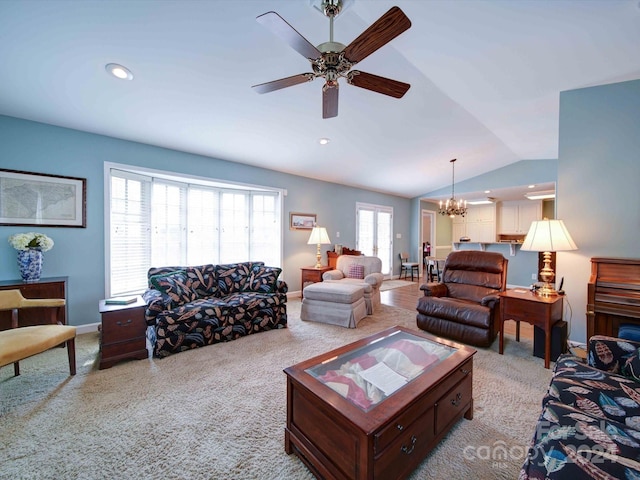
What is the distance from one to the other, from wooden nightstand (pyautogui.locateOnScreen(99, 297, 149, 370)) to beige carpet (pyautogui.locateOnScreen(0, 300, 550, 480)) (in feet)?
0.33

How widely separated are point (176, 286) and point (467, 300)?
3.57 meters

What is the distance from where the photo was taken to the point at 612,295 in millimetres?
2244

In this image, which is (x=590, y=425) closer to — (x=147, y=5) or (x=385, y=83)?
(x=385, y=83)

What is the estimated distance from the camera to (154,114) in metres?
2.92

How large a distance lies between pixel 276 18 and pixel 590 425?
2375 mm

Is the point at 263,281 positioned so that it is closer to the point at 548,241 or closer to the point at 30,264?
the point at 30,264

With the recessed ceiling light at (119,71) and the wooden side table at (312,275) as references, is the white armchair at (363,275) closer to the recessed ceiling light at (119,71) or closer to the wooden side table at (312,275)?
the wooden side table at (312,275)

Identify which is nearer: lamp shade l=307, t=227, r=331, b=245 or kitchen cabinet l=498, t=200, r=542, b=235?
lamp shade l=307, t=227, r=331, b=245

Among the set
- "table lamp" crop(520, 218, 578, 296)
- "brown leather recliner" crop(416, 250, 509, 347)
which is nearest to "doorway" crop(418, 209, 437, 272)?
"brown leather recliner" crop(416, 250, 509, 347)

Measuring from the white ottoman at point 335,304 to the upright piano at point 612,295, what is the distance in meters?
2.31

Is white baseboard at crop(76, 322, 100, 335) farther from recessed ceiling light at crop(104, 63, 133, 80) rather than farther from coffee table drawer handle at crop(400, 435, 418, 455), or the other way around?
coffee table drawer handle at crop(400, 435, 418, 455)

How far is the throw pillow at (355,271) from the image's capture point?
4.45m

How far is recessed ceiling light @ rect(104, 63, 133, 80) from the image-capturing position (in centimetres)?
221

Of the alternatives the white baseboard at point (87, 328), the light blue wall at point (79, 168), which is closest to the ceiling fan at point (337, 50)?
the light blue wall at point (79, 168)
